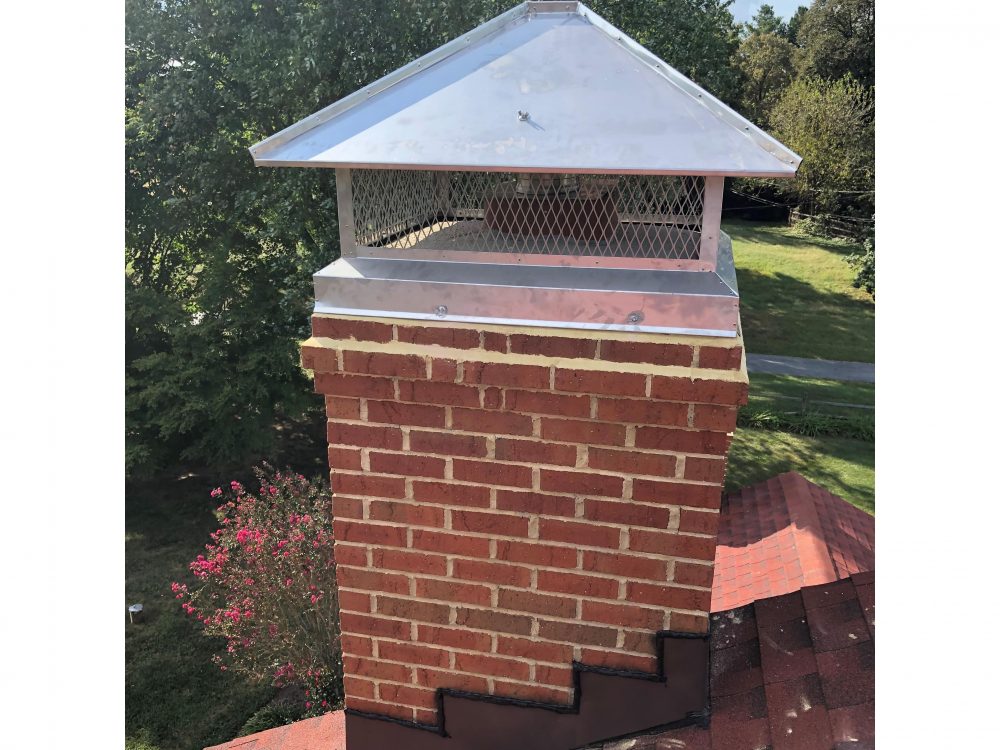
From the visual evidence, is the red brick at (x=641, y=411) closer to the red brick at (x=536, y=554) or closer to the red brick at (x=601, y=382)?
the red brick at (x=601, y=382)

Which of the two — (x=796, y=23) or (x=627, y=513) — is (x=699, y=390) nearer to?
(x=627, y=513)

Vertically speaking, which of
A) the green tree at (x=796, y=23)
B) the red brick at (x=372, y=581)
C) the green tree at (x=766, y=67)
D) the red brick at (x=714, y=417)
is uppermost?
the green tree at (x=796, y=23)

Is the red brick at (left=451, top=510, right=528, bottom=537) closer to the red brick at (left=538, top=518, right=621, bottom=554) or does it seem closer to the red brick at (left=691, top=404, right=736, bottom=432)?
the red brick at (left=538, top=518, right=621, bottom=554)

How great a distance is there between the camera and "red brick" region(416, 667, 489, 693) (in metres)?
2.24

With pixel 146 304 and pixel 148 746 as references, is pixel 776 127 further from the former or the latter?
pixel 148 746

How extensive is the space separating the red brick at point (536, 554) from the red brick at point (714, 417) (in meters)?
0.45

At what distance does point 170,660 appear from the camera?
8.45 metres

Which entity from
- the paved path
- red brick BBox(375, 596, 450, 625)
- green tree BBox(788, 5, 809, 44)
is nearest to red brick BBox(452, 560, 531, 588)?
red brick BBox(375, 596, 450, 625)

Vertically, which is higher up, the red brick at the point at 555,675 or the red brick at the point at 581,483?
the red brick at the point at 581,483

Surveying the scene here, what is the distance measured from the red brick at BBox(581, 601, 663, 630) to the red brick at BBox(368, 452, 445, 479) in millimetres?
544

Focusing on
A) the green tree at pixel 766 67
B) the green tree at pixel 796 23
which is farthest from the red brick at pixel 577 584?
the green tree at pixel 796 23

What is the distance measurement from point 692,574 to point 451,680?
781mm

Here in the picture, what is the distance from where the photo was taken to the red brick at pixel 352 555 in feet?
7.16

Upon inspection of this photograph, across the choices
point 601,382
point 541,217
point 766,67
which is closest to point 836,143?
point 766,67
